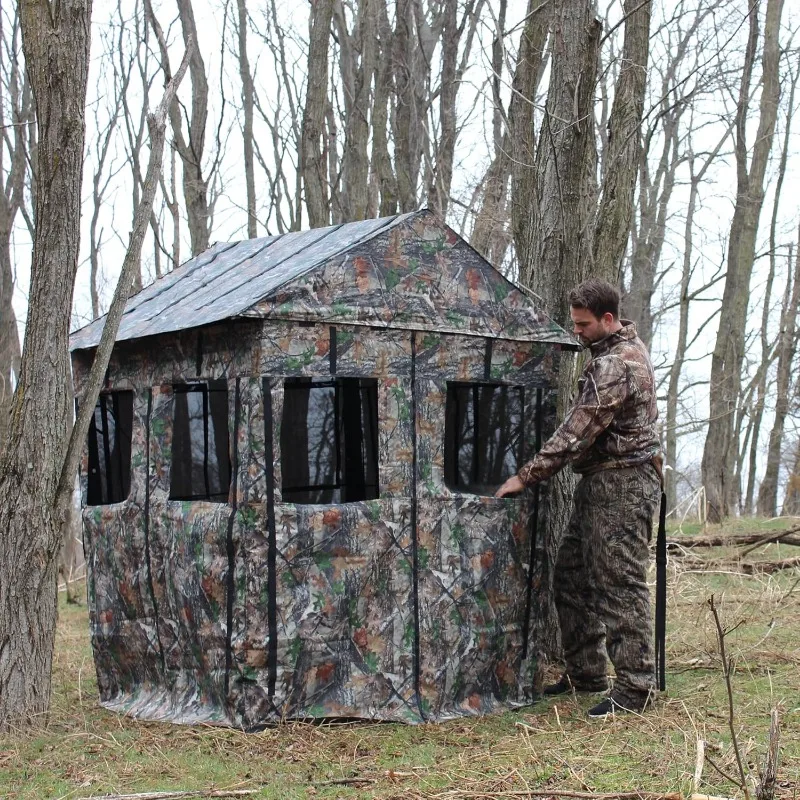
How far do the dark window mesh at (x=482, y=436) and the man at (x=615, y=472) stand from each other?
19.8 inches

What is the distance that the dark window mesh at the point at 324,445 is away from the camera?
6.77m

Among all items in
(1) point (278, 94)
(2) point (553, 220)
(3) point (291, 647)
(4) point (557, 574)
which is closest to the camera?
(3) point (291, 647)

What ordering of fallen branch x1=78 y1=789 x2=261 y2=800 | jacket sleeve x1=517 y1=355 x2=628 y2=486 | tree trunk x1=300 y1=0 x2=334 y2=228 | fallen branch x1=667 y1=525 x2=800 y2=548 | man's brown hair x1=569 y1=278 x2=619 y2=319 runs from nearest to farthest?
fallen branch x1=78 y1=789 x2=261 y2=800, jacket sleeve x1=517 y1=355 x2=628 y2=486, man's brown hair x1=569 y1=278 x2=619 y2=319, fallen branch x1=667 y1=525 x2=800 y2=548, tree trunk x1=300 y1=0 x2=334 y2=228

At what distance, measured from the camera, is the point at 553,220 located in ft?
21.5

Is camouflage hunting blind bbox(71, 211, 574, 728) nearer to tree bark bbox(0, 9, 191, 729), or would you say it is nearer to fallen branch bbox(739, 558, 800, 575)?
tree bark bbox(0, 9, 191, 729)

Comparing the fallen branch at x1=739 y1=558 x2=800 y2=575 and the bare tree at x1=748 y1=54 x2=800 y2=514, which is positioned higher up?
the bare tree at x1=748 y1=54 x2=800 y2=514

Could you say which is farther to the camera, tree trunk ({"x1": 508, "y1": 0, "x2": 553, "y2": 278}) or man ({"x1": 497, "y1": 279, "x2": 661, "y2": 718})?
tree trunk ({"x1": 508, "y1": 0, "x2": 553, "y2": 278})

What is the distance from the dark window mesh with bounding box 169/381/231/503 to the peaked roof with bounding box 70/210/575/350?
0.84 meters

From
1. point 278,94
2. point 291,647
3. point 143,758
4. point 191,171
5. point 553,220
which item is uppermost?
point 278,94

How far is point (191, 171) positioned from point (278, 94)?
6859mm

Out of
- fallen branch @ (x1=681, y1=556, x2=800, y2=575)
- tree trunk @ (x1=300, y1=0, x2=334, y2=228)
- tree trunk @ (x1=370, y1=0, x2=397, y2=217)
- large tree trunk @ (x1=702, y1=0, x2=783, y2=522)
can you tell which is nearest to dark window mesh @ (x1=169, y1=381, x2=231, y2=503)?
fallen branch @ (x1=681, y1=556, x2=800, y2=575)

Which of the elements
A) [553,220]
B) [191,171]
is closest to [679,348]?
[191,171]

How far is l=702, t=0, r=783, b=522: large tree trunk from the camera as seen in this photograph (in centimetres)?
1538

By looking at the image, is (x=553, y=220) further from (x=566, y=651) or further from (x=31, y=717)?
(x=31, y=717)
